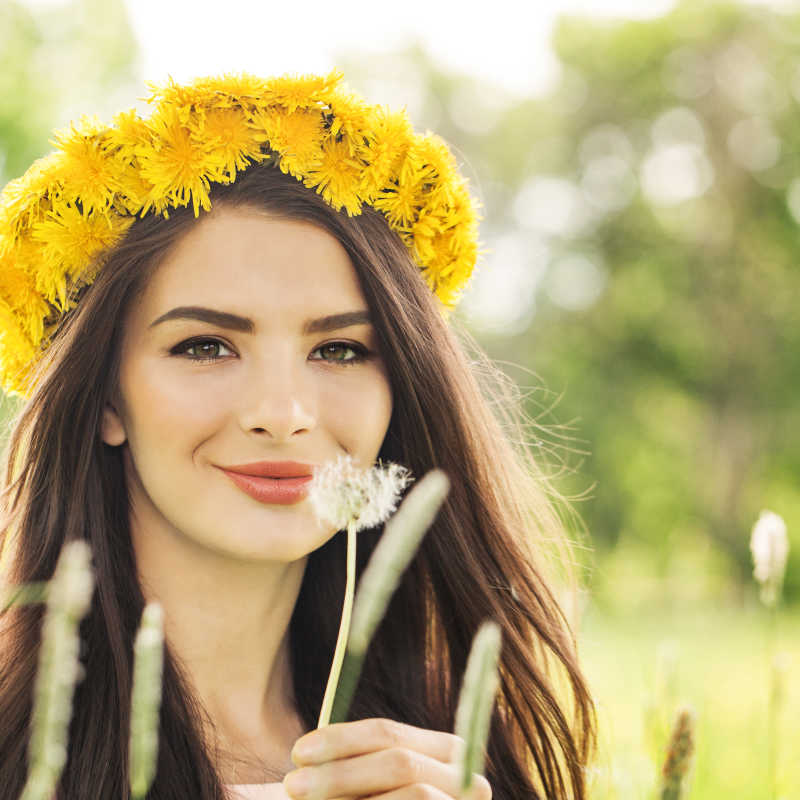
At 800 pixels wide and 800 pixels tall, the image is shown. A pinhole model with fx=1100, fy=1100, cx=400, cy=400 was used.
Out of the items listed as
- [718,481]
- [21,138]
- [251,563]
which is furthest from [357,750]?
[718,481]

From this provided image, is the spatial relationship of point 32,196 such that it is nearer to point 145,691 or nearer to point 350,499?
point 350,499

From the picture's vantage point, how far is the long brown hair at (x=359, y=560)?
281cm

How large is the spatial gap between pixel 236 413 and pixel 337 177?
2.61 feet

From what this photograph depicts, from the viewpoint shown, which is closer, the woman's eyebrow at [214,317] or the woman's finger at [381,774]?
the woman's finger at [381,774]

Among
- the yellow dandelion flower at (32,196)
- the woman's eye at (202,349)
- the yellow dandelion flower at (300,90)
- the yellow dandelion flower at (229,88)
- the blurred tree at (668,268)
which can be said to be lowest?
the woman's eye at (202,349)

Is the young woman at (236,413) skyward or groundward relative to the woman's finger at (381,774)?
skyward

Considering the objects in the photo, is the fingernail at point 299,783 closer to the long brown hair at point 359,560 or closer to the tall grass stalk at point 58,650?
the long brown hair at point 359,560

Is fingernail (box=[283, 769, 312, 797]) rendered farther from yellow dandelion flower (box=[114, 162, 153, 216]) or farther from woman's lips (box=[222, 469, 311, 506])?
yellow dandelion flower (box=[114, 162, 153, 216])

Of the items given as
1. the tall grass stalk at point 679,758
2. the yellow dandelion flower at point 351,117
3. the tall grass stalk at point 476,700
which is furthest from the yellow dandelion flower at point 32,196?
the tall grass stalk at point 476,700

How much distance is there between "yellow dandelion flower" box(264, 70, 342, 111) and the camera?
310 centimetres

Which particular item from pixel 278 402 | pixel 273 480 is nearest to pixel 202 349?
pixel 278 402

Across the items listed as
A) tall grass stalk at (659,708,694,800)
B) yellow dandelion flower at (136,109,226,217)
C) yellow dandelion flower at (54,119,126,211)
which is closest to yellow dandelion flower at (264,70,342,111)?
yellow dandelion flower at (136,109,226,217)

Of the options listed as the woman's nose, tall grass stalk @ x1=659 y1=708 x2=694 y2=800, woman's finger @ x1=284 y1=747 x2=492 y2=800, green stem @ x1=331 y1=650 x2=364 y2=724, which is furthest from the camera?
the woman's nose

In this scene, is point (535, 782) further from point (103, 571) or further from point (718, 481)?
point (718, 481)
